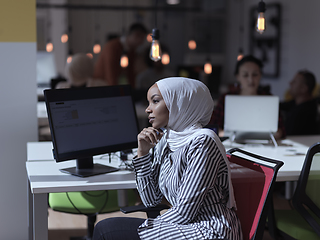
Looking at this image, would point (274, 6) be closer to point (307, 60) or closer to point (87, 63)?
point (307, 60)

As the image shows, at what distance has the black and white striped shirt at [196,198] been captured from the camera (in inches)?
67.0

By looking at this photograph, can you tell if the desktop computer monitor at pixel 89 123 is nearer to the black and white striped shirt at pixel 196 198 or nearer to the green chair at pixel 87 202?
the green chair at pixel 87 202

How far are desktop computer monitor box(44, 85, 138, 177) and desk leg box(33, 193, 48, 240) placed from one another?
0.74ft

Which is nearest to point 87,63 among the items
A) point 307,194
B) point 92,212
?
point 92,212

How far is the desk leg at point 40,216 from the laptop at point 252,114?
148cm

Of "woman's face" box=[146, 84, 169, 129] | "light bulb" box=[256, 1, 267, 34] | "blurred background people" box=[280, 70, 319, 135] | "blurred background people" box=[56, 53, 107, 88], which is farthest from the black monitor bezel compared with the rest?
"blurred background people" box=[280, 70, 319, 135]

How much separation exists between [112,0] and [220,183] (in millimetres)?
7938

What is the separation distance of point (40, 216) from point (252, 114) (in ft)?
5.29

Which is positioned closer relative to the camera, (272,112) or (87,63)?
(272,112)

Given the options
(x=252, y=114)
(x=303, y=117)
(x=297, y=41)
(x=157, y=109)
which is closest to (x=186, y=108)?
(x=157, y=109)

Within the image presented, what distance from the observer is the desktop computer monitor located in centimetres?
222

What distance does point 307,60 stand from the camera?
21.7 ft

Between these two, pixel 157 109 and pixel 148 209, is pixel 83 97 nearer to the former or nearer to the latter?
pixel 157 109

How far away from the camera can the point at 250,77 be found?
11.7ft
